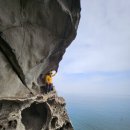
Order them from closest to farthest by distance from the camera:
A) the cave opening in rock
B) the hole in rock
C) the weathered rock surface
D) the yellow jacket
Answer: the weathered rock surface
the cave opening in rock
the hole in rock
the yellow jacket

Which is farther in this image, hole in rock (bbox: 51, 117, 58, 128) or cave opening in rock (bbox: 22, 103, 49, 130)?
hole in rock (bbox: 51, 117, 58, 128)

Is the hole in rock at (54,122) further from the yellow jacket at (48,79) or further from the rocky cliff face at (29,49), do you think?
the yellow jacket at (48,79)

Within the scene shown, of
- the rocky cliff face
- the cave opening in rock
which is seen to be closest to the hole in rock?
the rocky cliff face

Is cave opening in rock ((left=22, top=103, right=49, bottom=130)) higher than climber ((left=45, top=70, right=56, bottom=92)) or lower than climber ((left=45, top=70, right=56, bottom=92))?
lower

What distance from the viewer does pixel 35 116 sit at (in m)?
17.2

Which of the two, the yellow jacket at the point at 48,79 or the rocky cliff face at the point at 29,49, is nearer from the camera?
the rocky cliff face at the point at 29,49

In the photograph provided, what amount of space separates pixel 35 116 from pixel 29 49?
575cm

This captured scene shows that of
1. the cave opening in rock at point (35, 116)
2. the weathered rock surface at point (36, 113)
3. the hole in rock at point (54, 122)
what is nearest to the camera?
the weathered rock surface at point (36, 113)

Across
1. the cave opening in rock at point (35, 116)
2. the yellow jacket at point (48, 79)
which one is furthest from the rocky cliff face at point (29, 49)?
the yellow jacket at point (48, 79)

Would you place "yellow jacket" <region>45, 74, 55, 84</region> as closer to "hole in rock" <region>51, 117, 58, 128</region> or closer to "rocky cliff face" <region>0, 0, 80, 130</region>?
"rocky cliff face" <region>0, 0, 80, 130</region>

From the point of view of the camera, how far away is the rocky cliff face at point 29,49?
511 inches

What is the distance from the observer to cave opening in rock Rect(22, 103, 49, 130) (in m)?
16.4

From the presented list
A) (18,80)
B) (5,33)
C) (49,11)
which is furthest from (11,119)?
(49,11)

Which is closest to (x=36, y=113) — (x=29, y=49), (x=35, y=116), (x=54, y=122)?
(x=35, y=116)
